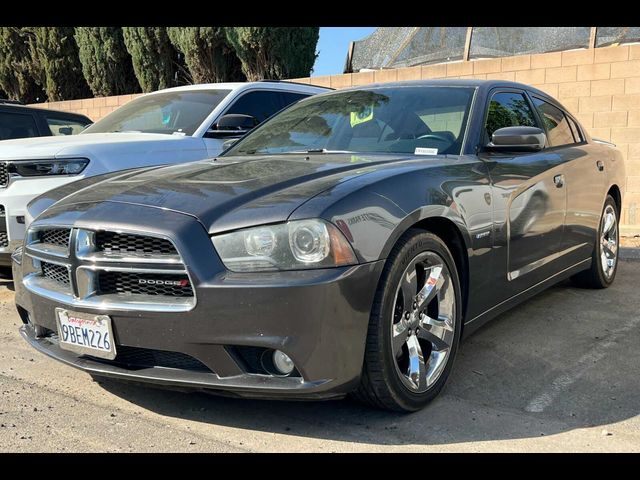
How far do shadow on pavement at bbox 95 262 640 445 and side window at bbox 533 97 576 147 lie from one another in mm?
1392

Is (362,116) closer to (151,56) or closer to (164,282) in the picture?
(164,282)

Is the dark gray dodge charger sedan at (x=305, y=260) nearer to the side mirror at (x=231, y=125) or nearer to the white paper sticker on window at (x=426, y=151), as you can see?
the white paper sticker on window at (x=426, y=151)

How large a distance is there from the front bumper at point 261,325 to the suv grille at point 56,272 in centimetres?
41

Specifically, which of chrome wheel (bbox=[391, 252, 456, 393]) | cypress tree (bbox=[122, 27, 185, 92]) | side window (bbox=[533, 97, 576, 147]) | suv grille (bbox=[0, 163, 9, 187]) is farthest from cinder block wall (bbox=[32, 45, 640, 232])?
cypress tree (bbox=[122, 27, 185, 92])

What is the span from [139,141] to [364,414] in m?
3.46

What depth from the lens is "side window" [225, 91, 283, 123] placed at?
21.5 ft

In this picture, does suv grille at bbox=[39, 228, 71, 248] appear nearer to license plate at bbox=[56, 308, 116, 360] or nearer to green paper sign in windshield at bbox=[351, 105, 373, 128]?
license plate at bbox=[56, 308, 116, 360]

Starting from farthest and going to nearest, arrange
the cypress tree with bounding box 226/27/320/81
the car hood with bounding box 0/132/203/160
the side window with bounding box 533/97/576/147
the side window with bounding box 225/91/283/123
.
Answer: the cypress tree with bounding box 226/27/320/81, the side window with bounding box 225/91/283/123, the car hood with bounding box 0/132/203/160, the side window with bounding box 533/97/576/147

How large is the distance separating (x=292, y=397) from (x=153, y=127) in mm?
4355

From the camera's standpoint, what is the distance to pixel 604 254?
18.2 ft

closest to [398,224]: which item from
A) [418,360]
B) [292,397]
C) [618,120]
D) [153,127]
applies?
[418,360]

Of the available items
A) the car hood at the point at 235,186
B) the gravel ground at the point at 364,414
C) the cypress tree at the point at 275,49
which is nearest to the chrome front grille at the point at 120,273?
the car hood at the point at 235,186

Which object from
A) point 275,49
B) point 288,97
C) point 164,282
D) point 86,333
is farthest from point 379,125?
point 275,49

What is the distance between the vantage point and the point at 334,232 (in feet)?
8.72
